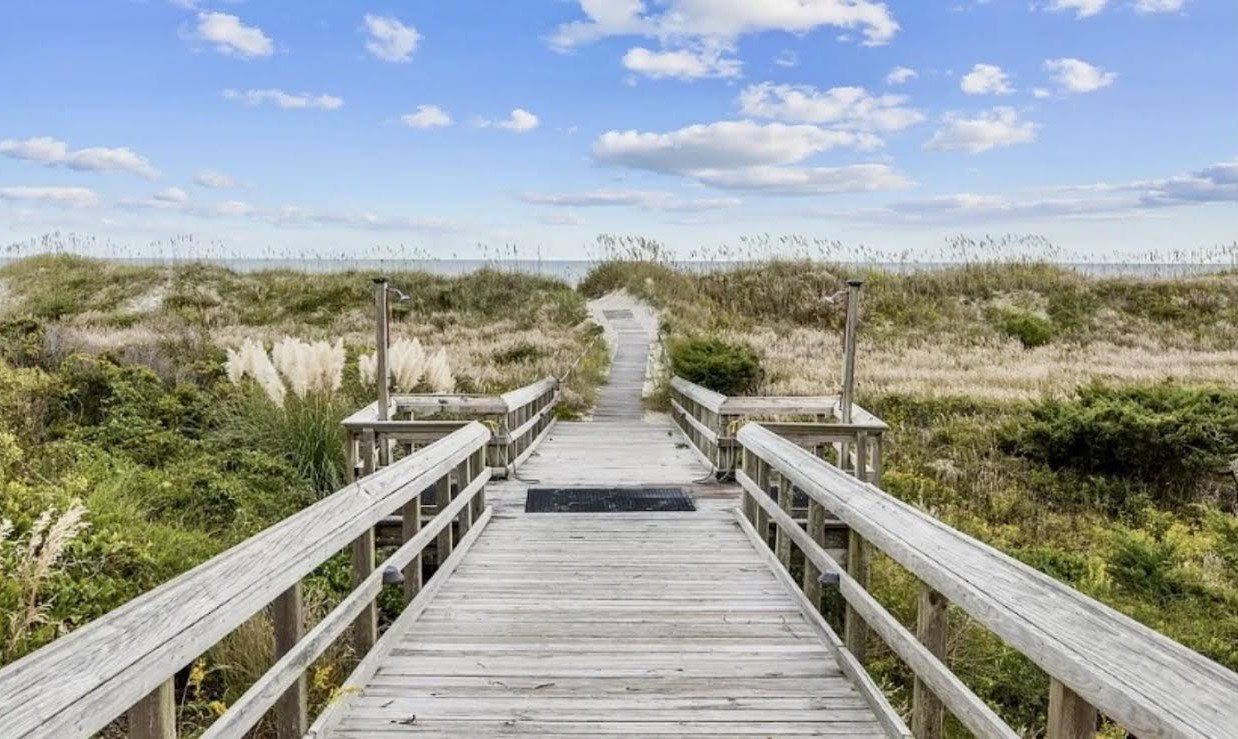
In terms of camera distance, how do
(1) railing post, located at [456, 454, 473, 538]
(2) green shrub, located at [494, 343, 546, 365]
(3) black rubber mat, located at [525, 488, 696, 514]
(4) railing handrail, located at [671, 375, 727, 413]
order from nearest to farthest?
(1) railing post, located at [456, 454, 473, 538], (3) black rubber mat, located at [525, 488, 696, 514], (4) railing handrail, located at [671, 375, 727, 413], (2) green shrub, located at [494, 343, 546, 365]

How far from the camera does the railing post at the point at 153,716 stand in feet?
6.62

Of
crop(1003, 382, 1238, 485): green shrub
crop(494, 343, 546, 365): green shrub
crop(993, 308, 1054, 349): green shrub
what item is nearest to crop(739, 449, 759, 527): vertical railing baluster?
crop(1003, 382, 1238, 485): green shrub

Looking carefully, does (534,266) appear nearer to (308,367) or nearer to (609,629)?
(308,367)

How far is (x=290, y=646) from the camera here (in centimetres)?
298

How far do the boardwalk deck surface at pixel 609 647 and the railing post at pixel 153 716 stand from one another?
129cm

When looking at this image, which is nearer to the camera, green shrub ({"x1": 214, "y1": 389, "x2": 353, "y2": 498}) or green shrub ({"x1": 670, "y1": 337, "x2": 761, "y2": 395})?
green shrub ({"x1": 214, "y1": 389, "x2": 353, "y2": 498})

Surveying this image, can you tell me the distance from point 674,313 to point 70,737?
83.3 ft

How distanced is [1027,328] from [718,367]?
14.8 meters

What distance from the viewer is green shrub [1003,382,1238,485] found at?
10.9 metres

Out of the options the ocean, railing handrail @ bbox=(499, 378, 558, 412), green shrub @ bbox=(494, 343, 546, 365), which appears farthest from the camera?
the ocean

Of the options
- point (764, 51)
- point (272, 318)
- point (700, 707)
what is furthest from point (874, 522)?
point (272, 318)

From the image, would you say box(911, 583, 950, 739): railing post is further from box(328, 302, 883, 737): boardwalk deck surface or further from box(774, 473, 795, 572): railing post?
box(774, 473, 795, 572): railing post

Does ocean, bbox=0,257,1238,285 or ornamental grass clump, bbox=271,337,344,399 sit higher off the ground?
ocean, bbox=0,257,1238,285

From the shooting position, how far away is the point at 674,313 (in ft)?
87.9
